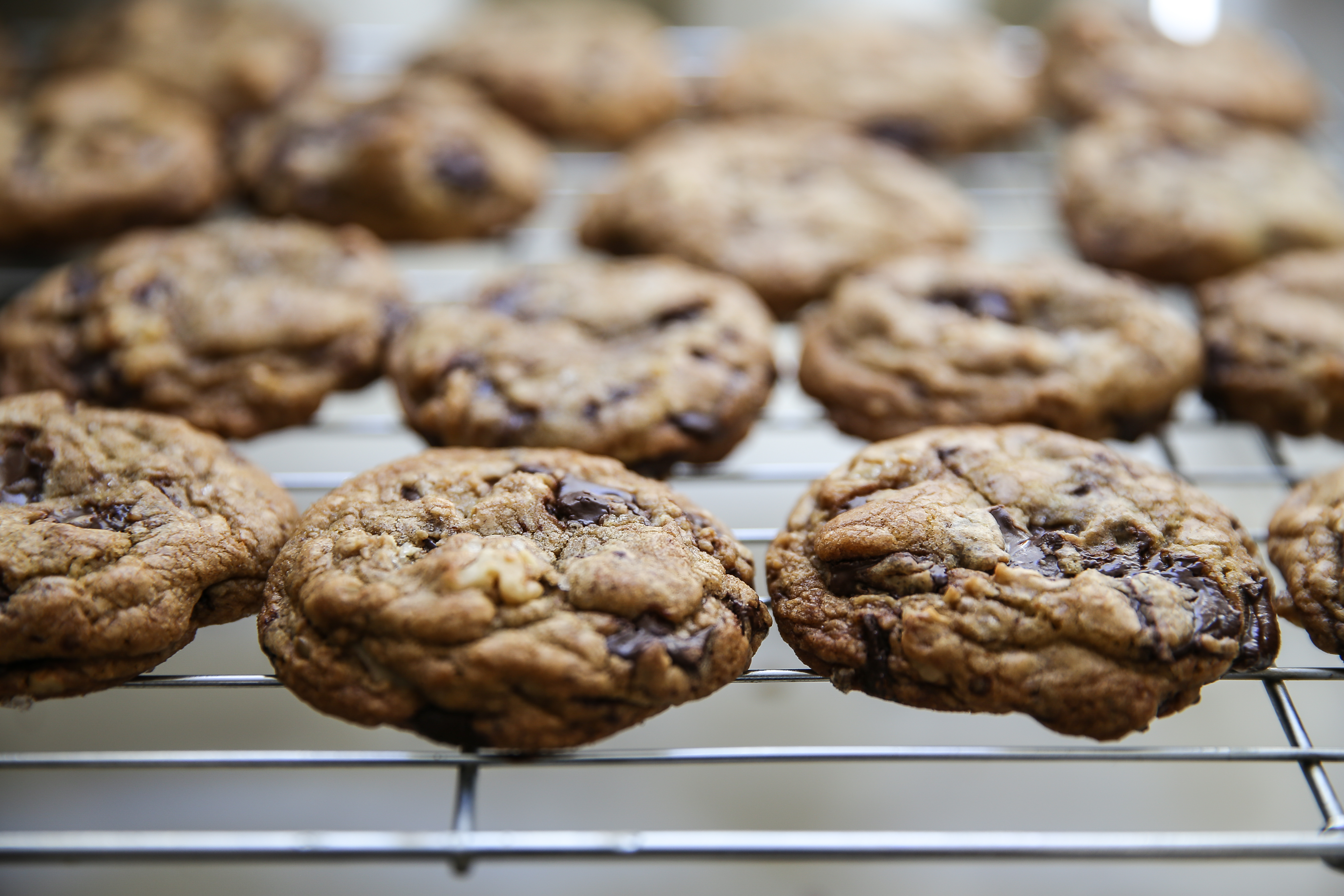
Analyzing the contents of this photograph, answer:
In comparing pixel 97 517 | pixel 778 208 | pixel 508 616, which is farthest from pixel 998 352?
pixel 97 517

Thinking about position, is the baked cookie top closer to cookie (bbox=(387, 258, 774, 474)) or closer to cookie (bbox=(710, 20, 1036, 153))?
cookie (bbox=(387, 258, 774, 474))

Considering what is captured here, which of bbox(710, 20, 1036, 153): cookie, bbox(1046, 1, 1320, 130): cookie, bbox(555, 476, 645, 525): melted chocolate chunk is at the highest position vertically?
bbox(1046, 1, 1320, 130): cookie

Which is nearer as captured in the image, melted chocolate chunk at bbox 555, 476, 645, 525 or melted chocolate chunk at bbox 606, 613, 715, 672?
melted chocolate chunk at bbox 606, 613, 715, 672

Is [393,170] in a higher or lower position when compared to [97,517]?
higher

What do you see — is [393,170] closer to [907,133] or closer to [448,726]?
[907,133]

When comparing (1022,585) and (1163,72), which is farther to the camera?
(1163,72)

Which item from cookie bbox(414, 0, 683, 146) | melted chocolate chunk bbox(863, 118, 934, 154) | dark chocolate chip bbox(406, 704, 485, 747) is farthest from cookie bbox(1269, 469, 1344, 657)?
cookie bbox(414, 0, 683, 146)

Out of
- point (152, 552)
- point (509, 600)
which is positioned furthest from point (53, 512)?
point (509, 600)
